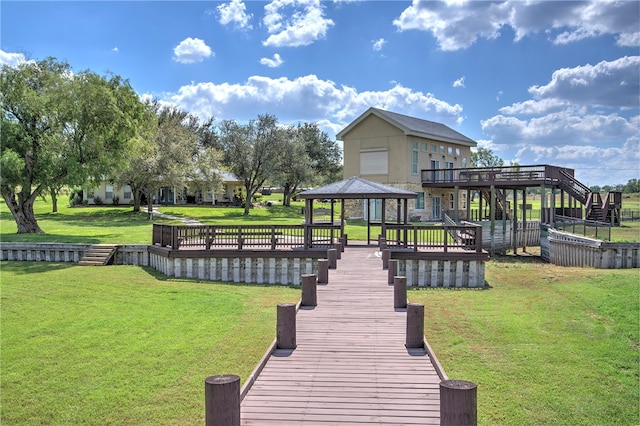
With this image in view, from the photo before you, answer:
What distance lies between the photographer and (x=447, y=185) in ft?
123

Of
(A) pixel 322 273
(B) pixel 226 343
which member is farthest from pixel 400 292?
(B) pixel 226 343

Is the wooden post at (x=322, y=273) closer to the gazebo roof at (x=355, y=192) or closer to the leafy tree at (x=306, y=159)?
the gazebo roof at (x=355, y=192)

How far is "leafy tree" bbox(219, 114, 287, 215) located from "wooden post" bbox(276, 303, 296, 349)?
38.2 metres

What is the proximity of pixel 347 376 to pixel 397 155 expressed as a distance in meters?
32.4

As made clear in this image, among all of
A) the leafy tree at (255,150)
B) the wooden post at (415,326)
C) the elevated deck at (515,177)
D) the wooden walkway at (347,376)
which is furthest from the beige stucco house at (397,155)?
the wooden post at (415,326)

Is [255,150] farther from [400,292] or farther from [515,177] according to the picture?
[400,292]

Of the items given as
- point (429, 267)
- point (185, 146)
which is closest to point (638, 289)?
point (429, 267)

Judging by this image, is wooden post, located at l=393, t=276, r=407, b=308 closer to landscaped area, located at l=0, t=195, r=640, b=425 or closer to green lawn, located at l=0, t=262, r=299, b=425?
landscaped area, located at l=0, t=195, r=640, b=425

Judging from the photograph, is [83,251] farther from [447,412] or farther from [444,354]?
[447,412]

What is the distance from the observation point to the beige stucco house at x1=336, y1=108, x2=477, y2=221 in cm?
3881

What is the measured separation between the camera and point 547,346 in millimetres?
11312

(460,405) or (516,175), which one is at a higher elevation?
(516,175)

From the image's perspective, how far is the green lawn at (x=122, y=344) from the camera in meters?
8.44

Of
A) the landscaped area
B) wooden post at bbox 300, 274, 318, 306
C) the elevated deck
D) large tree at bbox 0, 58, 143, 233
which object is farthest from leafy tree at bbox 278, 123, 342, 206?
wooden post at bbox 300, 274, 318, 306
